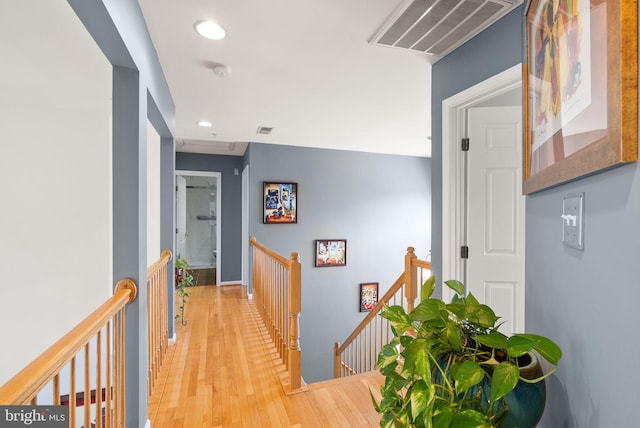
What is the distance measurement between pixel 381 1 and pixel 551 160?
1.25 m

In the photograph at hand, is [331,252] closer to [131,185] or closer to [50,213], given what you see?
[50,213]

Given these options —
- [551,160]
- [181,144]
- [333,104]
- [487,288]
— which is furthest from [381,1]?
[181,144]

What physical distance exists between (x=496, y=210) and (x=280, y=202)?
329 centimetres

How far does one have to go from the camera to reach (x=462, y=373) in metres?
0.63

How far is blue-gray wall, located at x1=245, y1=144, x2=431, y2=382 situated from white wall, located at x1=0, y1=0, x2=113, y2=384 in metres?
2.04

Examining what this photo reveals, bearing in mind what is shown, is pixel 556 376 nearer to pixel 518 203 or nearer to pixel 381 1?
pixel 518 203

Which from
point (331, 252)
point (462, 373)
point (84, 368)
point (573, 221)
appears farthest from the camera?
point (331, 252)

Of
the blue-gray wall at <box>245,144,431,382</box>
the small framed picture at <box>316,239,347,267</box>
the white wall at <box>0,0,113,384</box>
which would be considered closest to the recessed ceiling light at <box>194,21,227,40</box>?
the white wall at <box>0,0,113,384</box>

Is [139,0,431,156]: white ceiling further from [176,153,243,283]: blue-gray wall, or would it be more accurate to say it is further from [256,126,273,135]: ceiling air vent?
[176,153,243,283]: blue-gray wall

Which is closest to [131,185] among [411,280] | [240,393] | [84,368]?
[84,368]

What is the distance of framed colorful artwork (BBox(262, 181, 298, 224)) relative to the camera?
477 cm

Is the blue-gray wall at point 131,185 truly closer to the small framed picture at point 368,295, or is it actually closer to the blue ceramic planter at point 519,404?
the blue ceramic planter at point 519,404

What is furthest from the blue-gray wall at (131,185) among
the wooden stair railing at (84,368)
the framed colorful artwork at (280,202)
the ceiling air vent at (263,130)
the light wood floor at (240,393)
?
the framed colorful artwork at (280,202)

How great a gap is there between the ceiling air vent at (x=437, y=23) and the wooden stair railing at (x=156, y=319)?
2.11m
